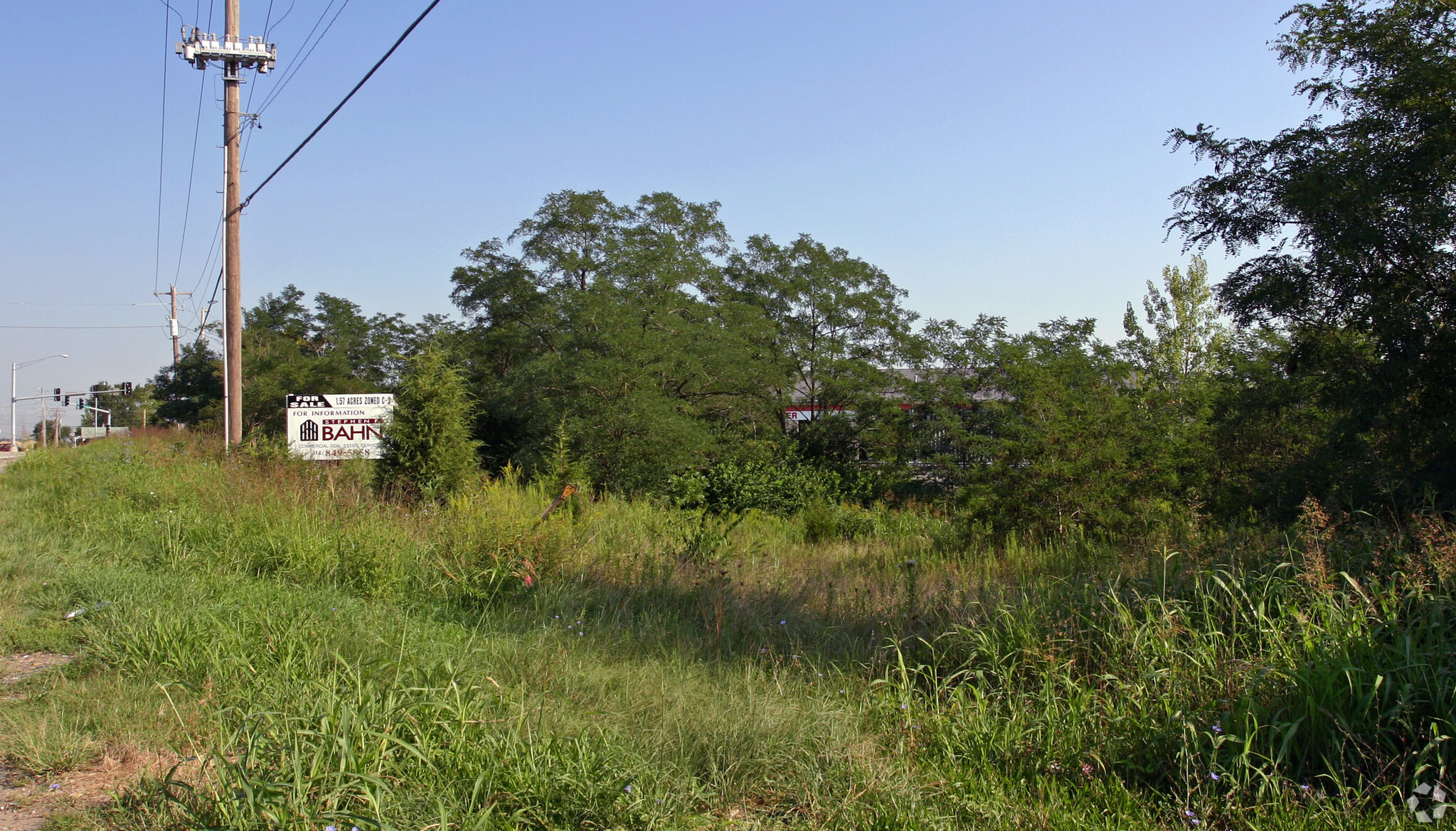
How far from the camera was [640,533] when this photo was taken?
11266 millimetres

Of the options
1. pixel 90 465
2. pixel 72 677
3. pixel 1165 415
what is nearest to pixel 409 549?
pixel 72 677

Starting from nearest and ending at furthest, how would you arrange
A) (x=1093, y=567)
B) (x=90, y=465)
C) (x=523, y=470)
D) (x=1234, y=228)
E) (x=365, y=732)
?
(x=365, y=732), (x=1093, y=567), (x=1234, y=228), (x=90, y=465), (x=523, y=470)

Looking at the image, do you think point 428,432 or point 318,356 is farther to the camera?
point 318,356

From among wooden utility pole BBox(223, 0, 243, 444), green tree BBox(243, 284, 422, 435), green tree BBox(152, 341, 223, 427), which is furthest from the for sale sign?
green tree BBox(152, 341, 223, 427)

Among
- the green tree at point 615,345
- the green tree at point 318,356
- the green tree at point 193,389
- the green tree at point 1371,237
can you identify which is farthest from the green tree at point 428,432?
the green tree at point 193,389

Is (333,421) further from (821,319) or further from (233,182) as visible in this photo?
(821,319)

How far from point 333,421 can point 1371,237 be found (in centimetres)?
2177

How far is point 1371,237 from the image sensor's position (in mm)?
8805

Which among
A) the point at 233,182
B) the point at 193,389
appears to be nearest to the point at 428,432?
the point at 233,182

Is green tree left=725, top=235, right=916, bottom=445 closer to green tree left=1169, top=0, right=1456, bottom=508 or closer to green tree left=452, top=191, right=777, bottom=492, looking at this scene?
green tree left=452, top=191, right=777, bottom=492

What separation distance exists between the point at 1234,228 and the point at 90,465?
1745cm

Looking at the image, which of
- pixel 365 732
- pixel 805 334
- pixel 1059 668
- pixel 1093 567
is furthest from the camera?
pixel 805 334

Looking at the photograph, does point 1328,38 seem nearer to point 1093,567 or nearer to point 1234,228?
point 1234,228

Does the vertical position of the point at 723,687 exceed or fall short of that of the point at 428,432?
it falls short
